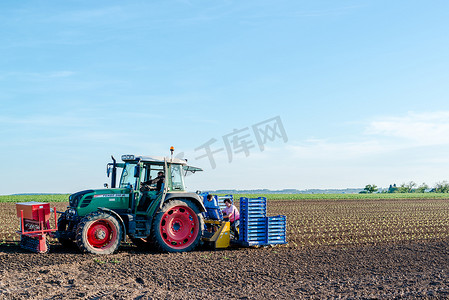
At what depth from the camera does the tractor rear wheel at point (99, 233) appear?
34.7 feet

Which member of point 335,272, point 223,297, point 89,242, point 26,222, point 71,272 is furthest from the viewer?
point 26,222

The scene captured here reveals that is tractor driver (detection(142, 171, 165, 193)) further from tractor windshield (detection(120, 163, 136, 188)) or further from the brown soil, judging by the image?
the brown soil

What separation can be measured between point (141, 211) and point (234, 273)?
3.54m

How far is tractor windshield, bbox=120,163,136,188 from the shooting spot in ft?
38.9

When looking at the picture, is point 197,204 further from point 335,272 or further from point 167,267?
point 335,272

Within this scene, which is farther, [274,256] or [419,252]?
[419,252]

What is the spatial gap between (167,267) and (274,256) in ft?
10.2

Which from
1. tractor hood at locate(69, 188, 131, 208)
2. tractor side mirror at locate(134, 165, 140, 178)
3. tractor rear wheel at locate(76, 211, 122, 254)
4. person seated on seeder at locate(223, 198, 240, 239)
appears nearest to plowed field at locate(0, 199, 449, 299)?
tractor rear wheel at locate(76, 211, 122, 254)

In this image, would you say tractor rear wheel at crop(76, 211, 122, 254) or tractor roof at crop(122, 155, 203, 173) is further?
tractor roof at crop(122, 155, 203, 173)

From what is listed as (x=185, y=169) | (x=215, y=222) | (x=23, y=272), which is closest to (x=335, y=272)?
(x=215, y=222)

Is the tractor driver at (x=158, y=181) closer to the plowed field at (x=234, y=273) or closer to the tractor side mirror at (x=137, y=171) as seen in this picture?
the tractor side mirror at (x=137, y=171)

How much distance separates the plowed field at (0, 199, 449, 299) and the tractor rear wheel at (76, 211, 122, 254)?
318 millimetres

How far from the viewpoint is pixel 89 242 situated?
35.5 ft

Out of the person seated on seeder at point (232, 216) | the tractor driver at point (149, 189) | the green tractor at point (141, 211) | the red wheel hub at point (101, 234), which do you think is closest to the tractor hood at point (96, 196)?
the green tractor at point (141, 211)
